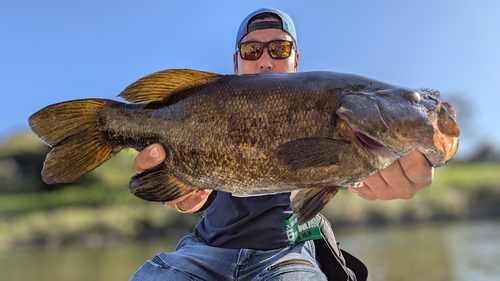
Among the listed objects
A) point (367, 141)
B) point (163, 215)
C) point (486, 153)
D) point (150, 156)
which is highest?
point (367, 141)

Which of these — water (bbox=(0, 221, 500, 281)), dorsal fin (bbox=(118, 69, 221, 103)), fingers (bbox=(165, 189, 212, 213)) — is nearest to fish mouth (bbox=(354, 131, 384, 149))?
dorsal fin (bbox=(118, 69, 221, 103))

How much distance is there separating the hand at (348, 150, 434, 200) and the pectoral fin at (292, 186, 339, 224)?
202mm

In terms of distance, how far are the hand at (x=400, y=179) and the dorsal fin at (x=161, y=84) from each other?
1024 millimetres

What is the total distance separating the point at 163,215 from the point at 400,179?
20160 mm

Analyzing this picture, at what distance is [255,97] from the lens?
210cm

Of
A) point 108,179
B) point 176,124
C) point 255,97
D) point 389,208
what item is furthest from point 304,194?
point 108,179

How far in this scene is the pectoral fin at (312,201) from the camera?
2.10 metres

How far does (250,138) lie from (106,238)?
69.6ft

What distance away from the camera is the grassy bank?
20.3 m

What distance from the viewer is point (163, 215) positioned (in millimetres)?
21391

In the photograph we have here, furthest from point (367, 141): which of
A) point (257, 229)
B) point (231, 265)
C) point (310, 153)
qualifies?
point (231, 265)

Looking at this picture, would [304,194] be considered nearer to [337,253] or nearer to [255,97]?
[255,97]

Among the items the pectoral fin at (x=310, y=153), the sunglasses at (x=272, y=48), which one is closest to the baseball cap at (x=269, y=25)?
the sunglasses at (x=272, y=48)

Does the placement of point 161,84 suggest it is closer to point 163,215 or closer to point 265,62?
point 265,62
